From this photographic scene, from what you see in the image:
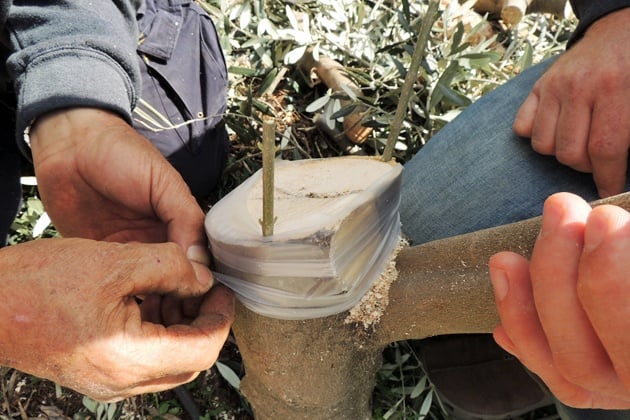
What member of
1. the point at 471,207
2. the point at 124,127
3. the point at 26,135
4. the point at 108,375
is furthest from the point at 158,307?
the point at 471,207

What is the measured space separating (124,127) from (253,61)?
104cm

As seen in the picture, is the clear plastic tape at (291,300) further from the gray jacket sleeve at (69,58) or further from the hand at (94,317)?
the gray jacket sleeve at (69,58)

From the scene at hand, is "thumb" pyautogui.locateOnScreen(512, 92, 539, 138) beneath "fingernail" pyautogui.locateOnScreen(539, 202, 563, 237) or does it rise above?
beneath

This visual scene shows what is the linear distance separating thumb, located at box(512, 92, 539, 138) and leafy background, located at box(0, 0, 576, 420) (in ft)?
1.25

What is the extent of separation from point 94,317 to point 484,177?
38.3 inches

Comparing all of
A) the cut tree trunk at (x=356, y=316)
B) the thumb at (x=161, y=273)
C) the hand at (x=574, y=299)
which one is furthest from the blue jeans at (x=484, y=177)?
the thumb at (x=161, y=273)

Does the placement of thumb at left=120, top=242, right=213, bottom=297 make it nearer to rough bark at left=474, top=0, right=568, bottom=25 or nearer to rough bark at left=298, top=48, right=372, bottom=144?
rough bark at left=298, top=48, right=372, bottom=144

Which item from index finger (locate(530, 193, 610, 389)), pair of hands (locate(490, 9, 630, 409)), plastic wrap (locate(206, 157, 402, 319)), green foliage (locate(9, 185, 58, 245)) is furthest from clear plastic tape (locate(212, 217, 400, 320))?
green foliage (locate(9, 185, 58, 245))

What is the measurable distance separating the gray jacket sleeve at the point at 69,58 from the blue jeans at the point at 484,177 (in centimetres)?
79

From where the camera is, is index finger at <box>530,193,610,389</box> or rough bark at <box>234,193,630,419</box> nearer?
index finger at <box>530,193,610,389</box>

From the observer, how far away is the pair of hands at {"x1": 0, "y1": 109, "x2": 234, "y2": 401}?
28.3 inches

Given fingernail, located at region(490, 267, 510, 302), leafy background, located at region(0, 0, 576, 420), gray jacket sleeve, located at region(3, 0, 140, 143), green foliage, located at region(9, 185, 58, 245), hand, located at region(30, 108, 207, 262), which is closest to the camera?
fingernail, located at region(490, 267, 510, 302)

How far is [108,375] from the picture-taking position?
0.77 m

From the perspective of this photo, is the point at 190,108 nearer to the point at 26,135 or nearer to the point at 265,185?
the point at 26,135
